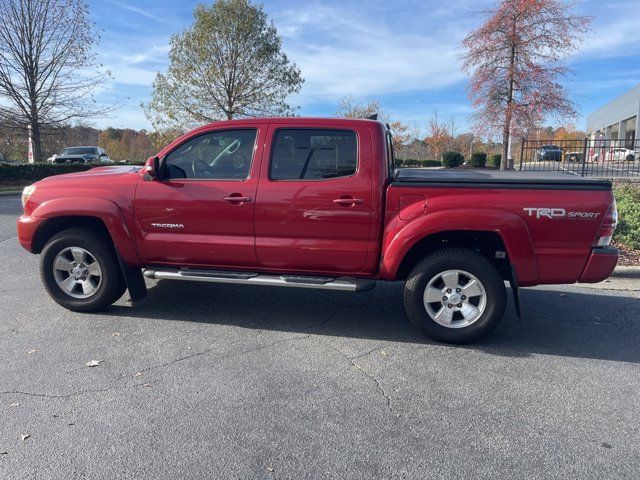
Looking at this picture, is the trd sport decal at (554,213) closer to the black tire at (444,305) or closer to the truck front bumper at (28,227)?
the black tire at (444,305)

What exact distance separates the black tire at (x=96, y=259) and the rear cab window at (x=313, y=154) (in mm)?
1886

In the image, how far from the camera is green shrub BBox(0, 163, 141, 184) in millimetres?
21645

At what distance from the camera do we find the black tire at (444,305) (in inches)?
169

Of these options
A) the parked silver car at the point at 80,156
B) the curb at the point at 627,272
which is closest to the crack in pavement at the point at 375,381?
the curb at the point at 627,272

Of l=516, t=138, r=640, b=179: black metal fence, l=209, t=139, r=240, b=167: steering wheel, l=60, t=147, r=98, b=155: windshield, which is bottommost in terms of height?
l=209, t=139, r=240, b=167: steering wheel

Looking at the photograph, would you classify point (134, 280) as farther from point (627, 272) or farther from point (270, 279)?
point (627, 272)

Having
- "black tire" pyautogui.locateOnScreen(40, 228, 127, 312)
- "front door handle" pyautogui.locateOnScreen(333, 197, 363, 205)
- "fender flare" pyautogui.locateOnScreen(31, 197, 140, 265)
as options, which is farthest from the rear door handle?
"black tire" pyautogui.locateOnScreen(40, 228, 127, 312)

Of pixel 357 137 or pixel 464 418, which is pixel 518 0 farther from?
pixel 464 418

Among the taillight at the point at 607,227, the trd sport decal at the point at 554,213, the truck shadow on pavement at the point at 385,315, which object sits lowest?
the truck shadow on pavement at the point at 385,315

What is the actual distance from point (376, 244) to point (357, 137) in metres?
1.00

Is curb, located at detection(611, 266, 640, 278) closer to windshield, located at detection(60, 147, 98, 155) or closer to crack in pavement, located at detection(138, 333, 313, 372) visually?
crack in pavement, located at detection(138, 333, 313, 372)

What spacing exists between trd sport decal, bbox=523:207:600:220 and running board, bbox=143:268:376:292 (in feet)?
4.83

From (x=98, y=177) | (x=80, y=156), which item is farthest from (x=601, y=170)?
(x=80, y=156)

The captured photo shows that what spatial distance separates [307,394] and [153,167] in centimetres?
264
